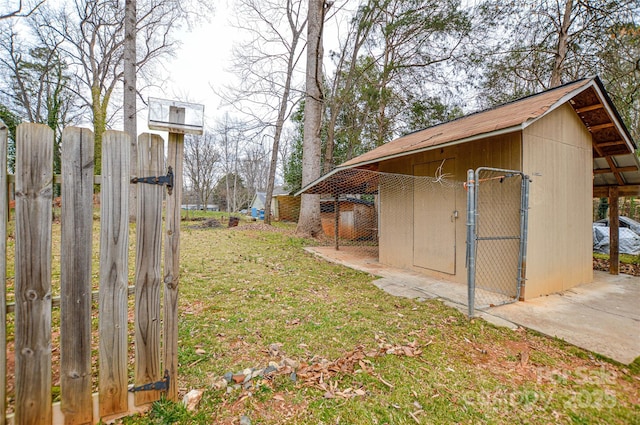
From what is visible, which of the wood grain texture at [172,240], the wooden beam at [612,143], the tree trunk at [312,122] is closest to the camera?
the wood grain texture at [172,240]

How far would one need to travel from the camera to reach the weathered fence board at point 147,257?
1492mm

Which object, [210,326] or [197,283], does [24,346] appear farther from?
[197,283]

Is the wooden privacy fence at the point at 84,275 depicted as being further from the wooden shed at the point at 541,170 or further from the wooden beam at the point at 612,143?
the wooden beam at the point at 612,143

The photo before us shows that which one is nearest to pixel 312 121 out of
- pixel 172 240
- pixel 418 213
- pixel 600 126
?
pixel 418 213

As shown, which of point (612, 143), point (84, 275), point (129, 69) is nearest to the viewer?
point (84, 275)

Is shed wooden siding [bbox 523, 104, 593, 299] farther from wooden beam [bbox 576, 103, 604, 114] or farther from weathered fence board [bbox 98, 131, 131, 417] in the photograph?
weathered fence board [bbox 98, 131, 131, 417]

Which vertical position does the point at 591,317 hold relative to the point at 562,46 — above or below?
below

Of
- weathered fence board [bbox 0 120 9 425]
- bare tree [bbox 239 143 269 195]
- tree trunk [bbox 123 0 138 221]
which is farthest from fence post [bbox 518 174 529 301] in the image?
bare tree [bbox 239 143 269 195]

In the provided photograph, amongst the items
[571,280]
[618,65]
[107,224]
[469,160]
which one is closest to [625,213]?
[618,65]

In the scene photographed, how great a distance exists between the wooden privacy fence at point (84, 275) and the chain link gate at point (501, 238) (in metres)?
3.45

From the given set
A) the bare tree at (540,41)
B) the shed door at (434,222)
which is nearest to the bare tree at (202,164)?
the bare tree at (540,41)

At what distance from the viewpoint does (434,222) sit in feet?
16.9

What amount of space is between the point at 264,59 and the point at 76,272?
36.9 feet

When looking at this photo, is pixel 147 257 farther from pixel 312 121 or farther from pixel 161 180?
pixel 312 121
